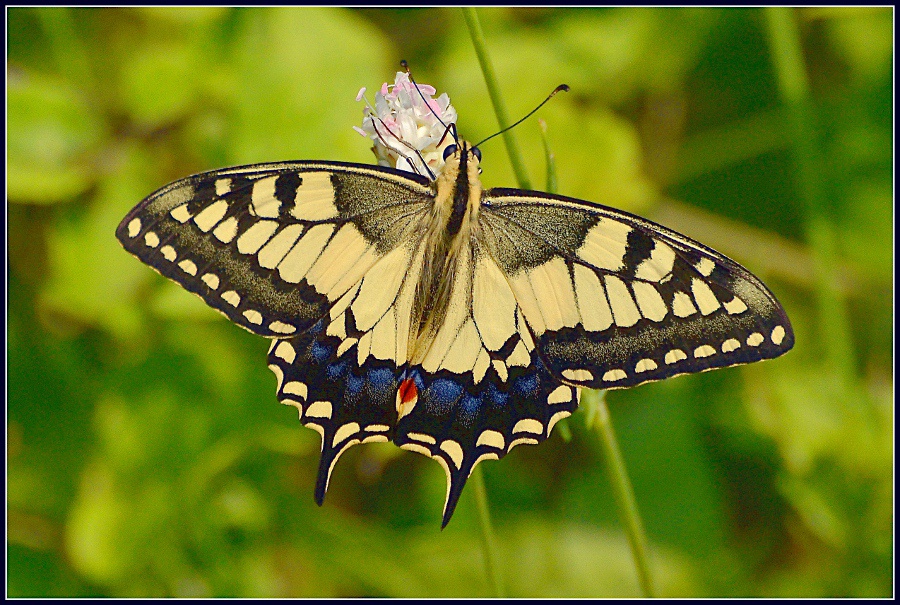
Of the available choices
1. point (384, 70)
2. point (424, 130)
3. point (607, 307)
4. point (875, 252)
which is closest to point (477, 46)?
point (424, 130)

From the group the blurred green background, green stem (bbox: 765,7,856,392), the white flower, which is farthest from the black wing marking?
green stem (bbox: 765,7,856,392)

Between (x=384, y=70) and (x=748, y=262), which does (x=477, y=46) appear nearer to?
(x=384, y=70)

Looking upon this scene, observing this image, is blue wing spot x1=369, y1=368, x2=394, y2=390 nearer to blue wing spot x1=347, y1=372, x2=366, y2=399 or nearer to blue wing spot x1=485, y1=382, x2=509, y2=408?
blue wing spot x1=347, y1=372, x2=366, y2=399

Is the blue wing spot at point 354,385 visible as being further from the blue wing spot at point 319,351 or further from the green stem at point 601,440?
the green stem at point 601,440

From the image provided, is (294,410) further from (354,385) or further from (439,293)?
(439,293)

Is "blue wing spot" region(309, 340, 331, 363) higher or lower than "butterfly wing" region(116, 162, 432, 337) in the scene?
lower

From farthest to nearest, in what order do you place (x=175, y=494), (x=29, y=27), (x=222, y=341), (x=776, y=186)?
(x=776, y=186)
(x=29, y=27)
(x=222, y=341)
(x=175, y=494)

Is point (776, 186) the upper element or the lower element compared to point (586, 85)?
lower
